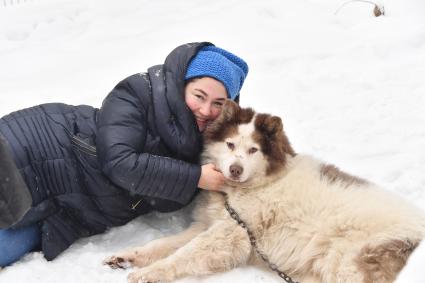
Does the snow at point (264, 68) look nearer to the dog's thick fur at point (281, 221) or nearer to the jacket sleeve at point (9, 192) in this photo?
the dog's thick fur at point (281, 221)

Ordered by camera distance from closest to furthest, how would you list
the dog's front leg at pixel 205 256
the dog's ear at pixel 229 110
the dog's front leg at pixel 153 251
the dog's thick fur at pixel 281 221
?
1. the dog's thick fur at pixel 281 221
2. the dog's front leg at pixel 205 256
3. the dog's front leg at pixel 153 251
4. the dog's ear at pixel 229 110

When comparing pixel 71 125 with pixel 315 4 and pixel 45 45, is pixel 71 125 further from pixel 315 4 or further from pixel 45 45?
pixel 315 4

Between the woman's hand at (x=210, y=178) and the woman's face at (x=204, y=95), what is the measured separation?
1.41 feet

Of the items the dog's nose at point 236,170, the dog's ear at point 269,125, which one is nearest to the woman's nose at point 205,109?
the dog's ear at point 269,125

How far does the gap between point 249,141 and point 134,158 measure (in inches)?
36.0

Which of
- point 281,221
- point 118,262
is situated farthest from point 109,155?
point 281,221

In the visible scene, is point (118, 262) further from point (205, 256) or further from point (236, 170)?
point (236, 170)

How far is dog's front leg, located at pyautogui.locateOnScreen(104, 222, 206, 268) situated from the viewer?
10.8ft

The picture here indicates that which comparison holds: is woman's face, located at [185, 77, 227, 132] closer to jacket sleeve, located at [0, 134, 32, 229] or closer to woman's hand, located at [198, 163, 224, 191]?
woman's hand, located at [198, 163, 224, 191]

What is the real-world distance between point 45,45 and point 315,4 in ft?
16.0

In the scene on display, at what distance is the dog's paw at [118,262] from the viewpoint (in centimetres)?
325

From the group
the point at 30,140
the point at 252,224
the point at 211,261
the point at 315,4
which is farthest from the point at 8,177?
the point at 315,4

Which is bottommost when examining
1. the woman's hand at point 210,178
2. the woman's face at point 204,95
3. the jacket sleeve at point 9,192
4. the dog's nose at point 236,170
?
the woman's hand at point 210,178

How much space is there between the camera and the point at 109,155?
10.7ft
